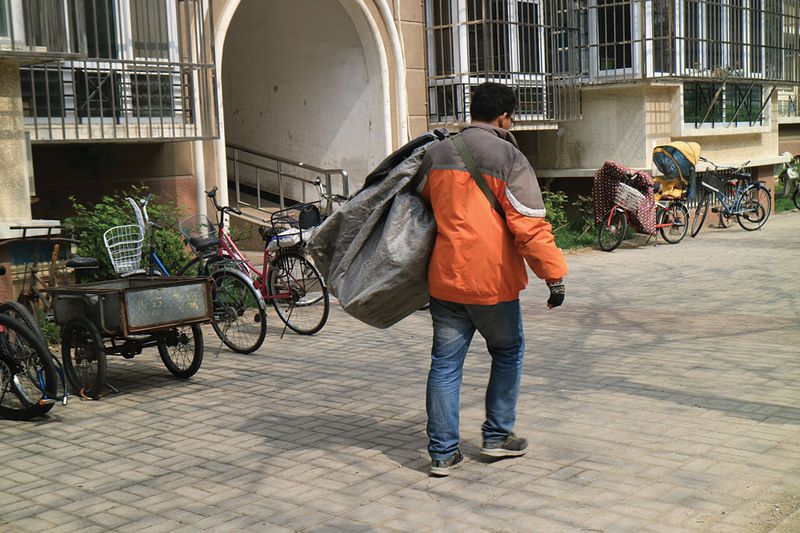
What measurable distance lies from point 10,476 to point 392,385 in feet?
8.61

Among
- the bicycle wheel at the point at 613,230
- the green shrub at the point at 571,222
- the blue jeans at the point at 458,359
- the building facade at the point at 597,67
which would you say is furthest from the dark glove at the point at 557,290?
the building facade at the point at 597,67

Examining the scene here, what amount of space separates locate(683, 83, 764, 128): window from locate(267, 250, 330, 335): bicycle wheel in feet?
33.8

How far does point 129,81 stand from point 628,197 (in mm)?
7470

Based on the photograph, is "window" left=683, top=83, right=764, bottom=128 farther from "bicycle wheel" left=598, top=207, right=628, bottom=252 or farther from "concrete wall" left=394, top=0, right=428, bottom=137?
"concrete wall" left=394, top=0, right=428, bottom=137

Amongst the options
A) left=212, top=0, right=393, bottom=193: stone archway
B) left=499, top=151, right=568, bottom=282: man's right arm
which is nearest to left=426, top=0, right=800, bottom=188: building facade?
left=212, top=0, right=393, bottom=193: stone archway

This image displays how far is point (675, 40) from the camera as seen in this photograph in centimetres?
1622

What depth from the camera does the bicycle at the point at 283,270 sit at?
8414mm

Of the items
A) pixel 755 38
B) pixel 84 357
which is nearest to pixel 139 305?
pixel 84 357

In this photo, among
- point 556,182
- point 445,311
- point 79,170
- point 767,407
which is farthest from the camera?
point 556,182

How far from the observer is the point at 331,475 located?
16.2 ft

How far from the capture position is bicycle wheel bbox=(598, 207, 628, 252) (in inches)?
567

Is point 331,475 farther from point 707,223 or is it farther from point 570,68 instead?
point 707,223

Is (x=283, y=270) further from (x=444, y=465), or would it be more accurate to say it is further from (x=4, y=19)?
(x=444, y=465)

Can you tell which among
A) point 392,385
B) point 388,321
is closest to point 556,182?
point 392,385
